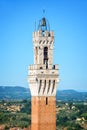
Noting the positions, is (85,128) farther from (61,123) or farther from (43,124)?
(43,124)

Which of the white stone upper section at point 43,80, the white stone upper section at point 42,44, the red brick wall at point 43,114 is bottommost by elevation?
the red brick wall at point 43,114

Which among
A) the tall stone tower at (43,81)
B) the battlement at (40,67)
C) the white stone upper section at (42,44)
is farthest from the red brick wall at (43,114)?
the white stone upper section at (42,44)

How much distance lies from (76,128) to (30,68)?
200 feet

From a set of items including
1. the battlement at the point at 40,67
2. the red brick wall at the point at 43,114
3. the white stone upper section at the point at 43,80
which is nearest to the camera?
the red brick wall at the point at 43,114

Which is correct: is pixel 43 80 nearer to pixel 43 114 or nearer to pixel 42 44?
pixel 43 114

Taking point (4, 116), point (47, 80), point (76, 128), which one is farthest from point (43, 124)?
point (4, 116)

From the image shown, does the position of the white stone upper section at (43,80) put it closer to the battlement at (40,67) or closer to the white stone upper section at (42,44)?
the battlement at (40,67)

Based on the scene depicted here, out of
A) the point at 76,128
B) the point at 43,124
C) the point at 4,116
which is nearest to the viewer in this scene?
the point at 43,124

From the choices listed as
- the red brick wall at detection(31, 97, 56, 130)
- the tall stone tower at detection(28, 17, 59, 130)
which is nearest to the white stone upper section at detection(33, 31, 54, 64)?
the tall stone tower at detection(28, 17, 59, 130)

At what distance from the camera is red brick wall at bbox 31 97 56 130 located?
120 feet

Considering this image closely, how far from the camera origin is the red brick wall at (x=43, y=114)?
120 feet

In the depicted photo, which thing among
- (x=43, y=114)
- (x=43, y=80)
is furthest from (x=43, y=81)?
(x=43, y=114)

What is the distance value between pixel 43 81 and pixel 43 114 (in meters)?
2.42

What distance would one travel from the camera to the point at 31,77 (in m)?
37.2
